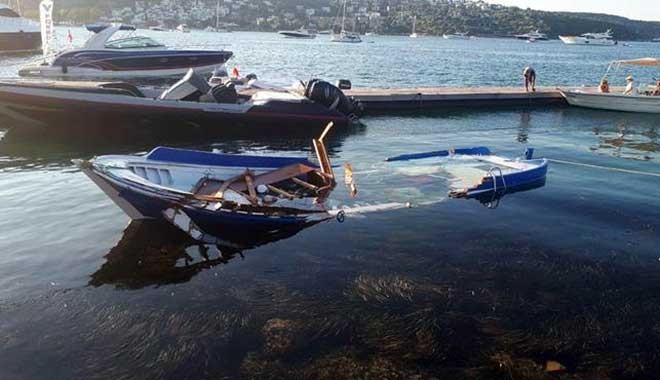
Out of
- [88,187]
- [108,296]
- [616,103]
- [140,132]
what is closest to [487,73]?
[616,103]

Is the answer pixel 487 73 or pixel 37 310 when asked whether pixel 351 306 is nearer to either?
pixel 37 310

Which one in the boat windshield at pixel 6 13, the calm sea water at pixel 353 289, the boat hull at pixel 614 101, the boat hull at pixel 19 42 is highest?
the boat windshield at pixel 6 13

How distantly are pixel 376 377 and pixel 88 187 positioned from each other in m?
11.2

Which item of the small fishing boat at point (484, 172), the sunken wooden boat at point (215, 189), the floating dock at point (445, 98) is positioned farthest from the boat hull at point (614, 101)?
the sunken wooden boat at point (215, 189)

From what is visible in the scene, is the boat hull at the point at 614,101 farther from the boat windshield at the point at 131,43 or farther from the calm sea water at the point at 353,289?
the boat windshield at the point at 131,43

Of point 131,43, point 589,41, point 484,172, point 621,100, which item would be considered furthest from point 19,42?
point 589,41

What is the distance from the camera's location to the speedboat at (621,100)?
3047cm

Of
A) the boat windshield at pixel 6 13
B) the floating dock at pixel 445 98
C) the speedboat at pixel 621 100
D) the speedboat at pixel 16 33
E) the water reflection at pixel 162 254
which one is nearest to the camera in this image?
the water reflection at pixel 162 254

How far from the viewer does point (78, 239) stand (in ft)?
37.4

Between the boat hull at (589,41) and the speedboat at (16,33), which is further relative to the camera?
the boat hull at (589,41)

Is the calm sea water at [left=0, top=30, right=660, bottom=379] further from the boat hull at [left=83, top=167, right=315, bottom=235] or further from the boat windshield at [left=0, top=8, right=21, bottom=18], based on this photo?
the boat windshield at [left=0, top=8, right=21, bottom=18]

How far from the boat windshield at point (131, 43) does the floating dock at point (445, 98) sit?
42.1 ft

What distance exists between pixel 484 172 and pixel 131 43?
956 inches

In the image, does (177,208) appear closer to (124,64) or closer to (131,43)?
(124,64)
